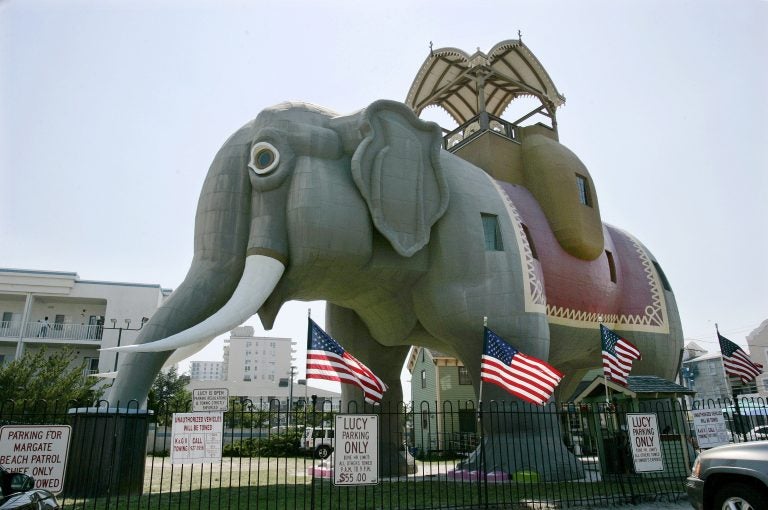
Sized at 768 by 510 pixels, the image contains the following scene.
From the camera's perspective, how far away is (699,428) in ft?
→ 35.6

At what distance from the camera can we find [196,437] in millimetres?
8500

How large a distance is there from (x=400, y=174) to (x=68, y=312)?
117 feet

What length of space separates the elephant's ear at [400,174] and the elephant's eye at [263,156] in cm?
139

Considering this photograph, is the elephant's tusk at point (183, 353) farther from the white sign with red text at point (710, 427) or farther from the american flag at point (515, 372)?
the white sign with red text at point (710, 427)

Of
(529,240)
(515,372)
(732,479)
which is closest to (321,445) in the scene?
(515,372)

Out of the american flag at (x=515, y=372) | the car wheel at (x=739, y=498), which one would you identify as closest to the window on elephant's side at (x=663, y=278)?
the american flag at (x=515, y=372)

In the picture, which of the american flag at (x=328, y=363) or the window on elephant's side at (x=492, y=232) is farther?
the window on elephant's side at (x=492, y=232)

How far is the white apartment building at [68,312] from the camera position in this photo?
3647 cm

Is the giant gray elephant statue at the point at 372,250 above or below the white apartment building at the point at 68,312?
below

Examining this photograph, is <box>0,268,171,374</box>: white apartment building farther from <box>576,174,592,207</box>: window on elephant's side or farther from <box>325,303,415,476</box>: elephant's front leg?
<box>576,174,592,207</box>: window on elephant's side

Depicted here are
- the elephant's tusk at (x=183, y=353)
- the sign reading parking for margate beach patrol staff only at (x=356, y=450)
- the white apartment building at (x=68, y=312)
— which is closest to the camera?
the sign reading parking for margate beach patrol staff only at (x=356, y=450)

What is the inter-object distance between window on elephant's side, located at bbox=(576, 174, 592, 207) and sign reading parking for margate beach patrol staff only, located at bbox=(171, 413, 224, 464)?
9.59m

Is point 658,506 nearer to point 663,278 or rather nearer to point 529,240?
point 529,240

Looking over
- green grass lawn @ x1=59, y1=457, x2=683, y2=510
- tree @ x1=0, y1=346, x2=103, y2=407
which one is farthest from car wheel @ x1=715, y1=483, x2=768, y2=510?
tree @ x1=0, y1=346, x2=103, y2=407
